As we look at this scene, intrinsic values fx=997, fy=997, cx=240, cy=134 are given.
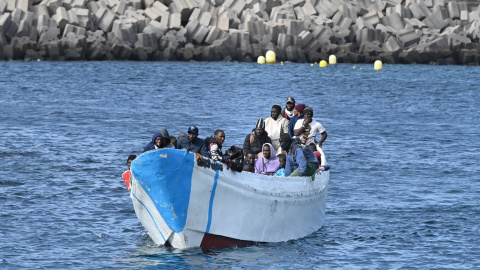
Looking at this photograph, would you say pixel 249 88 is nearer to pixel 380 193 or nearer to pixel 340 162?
pixel 340 162

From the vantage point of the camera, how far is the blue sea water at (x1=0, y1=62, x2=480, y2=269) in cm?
1873

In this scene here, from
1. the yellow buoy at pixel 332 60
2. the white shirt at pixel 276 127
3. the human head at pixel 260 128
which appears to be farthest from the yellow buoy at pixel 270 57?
the human head at pixel 260 128

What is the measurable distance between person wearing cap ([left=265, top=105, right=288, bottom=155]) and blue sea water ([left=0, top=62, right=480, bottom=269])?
2237 mm

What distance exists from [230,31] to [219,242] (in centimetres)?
5993

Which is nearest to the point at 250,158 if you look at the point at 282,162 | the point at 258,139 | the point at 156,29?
the point at 282,162

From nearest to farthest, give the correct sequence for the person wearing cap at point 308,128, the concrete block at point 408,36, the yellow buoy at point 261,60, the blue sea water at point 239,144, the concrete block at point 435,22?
the blue sea water at point 239,144 < the person wearing cap at point 308,128 < the yellow buoy at point 261,60 < the concrete block at point 408,36 < the concrete block at point 435,22

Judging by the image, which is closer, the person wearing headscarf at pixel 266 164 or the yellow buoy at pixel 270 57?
the person wearing headscarf at pixel 266 164

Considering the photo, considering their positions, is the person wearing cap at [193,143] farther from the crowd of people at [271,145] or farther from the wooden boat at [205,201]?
the wooden boat at [205,201]

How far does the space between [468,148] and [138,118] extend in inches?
587

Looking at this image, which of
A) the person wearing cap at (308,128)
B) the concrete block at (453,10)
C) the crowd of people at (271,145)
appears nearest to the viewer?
the crowd of people at (271,145)

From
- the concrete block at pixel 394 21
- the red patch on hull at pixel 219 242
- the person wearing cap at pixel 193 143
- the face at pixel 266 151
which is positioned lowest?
the red patch on hull at pixel 219 242

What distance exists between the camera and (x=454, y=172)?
2914cm

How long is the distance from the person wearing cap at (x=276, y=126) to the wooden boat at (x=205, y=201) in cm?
286

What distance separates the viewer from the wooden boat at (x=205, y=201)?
55.4ft
